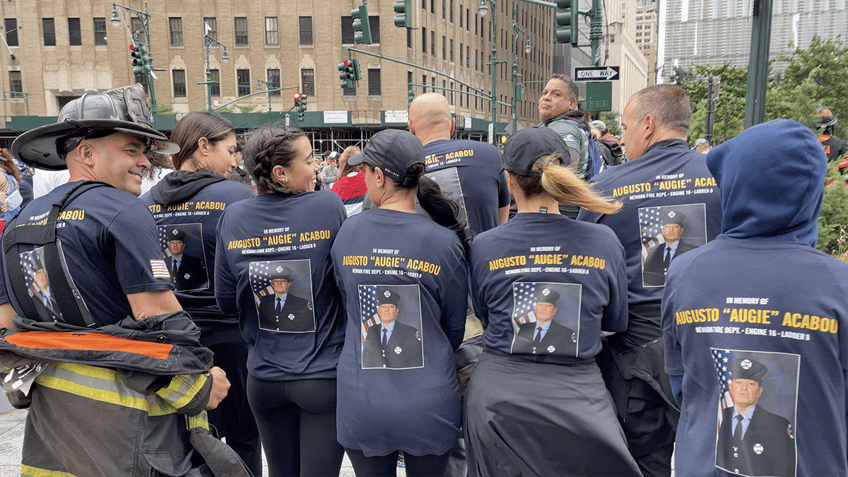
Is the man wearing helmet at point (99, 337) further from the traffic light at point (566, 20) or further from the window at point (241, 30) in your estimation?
the window at point (241, 30)

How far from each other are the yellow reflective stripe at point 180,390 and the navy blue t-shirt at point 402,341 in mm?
642

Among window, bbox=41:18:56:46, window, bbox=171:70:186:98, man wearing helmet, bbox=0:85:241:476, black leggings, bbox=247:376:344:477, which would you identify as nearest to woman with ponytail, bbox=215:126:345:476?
black leggings, bbox=247:376:344:477

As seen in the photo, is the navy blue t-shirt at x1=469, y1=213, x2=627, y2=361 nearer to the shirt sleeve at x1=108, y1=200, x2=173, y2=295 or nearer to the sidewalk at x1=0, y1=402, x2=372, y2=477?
the shirt sleeve at x1=108, y1=200, x2=173, y2=295

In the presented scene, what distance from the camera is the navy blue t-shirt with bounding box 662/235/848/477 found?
6.10 ft

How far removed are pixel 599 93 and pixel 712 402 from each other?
1131 centimetres

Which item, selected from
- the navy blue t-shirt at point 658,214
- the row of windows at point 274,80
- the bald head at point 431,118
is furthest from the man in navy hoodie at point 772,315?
the row of windows at point 274,80

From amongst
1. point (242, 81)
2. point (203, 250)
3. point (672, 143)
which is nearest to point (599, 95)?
point (672, 143)

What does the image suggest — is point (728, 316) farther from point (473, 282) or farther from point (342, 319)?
point (342, 319)

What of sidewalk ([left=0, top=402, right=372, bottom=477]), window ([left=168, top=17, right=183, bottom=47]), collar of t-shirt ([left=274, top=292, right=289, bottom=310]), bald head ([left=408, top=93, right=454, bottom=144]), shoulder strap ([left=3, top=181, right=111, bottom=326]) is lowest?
sidewalk ([left=0, top=402, right=372, bottom=477])

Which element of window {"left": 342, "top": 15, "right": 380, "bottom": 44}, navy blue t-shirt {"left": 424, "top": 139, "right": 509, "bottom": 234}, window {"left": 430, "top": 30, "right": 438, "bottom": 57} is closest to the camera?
navy blue t-shirt {"left": 424, "top": 139, "right": 509, "bottom": 234}

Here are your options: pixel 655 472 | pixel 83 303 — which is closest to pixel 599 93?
pixel 655 472

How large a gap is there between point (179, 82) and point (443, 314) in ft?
169

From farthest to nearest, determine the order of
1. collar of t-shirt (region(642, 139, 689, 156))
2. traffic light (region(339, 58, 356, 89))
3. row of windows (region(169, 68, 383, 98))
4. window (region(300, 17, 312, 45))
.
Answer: row of windows (region(169, 68, 383, 98)) < window (region(300, 17, 312, 45)) < traffic light (region(339, 58, 356, 89)) < collar of t-shirt (region(642, 139, 689, 156))

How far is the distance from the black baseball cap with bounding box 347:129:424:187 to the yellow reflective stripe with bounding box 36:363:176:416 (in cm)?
139
